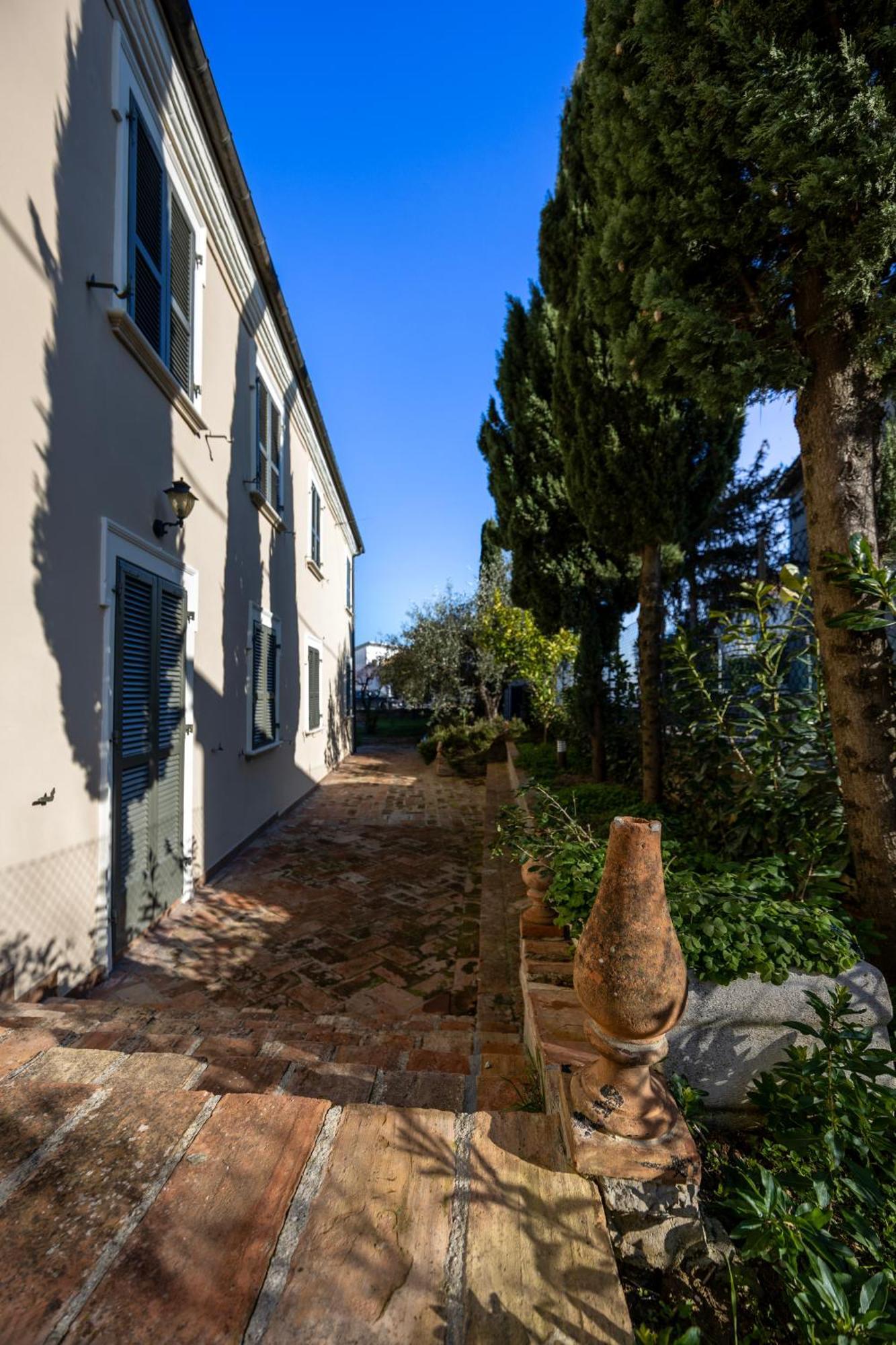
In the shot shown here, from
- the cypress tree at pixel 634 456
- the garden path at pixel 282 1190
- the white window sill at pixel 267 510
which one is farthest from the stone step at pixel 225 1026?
the white window sill at pixel 267 510

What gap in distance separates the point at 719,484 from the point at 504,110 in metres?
5.25

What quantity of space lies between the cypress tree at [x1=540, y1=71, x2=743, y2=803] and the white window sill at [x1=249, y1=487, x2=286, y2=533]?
3470 millimetres

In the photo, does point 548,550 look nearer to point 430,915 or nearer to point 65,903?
point 430,915

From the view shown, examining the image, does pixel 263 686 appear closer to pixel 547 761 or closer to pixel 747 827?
pixel 547 761

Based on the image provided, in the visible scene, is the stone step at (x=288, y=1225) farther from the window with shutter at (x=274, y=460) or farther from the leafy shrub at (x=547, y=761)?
the window with shutter at (x=274, y=460)

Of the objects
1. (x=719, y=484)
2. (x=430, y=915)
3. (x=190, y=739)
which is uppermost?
(x=719, y=484)

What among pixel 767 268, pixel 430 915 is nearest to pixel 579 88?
pixel 767 268

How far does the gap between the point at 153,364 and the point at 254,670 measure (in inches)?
131

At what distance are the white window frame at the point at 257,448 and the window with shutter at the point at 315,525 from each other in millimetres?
2019

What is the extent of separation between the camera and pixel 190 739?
4789mm

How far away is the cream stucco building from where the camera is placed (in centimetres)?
283

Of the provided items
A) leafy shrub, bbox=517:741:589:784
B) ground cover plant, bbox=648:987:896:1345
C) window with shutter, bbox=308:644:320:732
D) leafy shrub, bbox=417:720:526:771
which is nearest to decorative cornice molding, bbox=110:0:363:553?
window with shutter, bbox=308:644:320:732

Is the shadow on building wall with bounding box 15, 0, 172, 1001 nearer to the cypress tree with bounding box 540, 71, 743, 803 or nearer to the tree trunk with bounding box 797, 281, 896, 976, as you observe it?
the cypress tree with bounding box 540, 71, 743, 803

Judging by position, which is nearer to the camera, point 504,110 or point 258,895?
point 258,895
